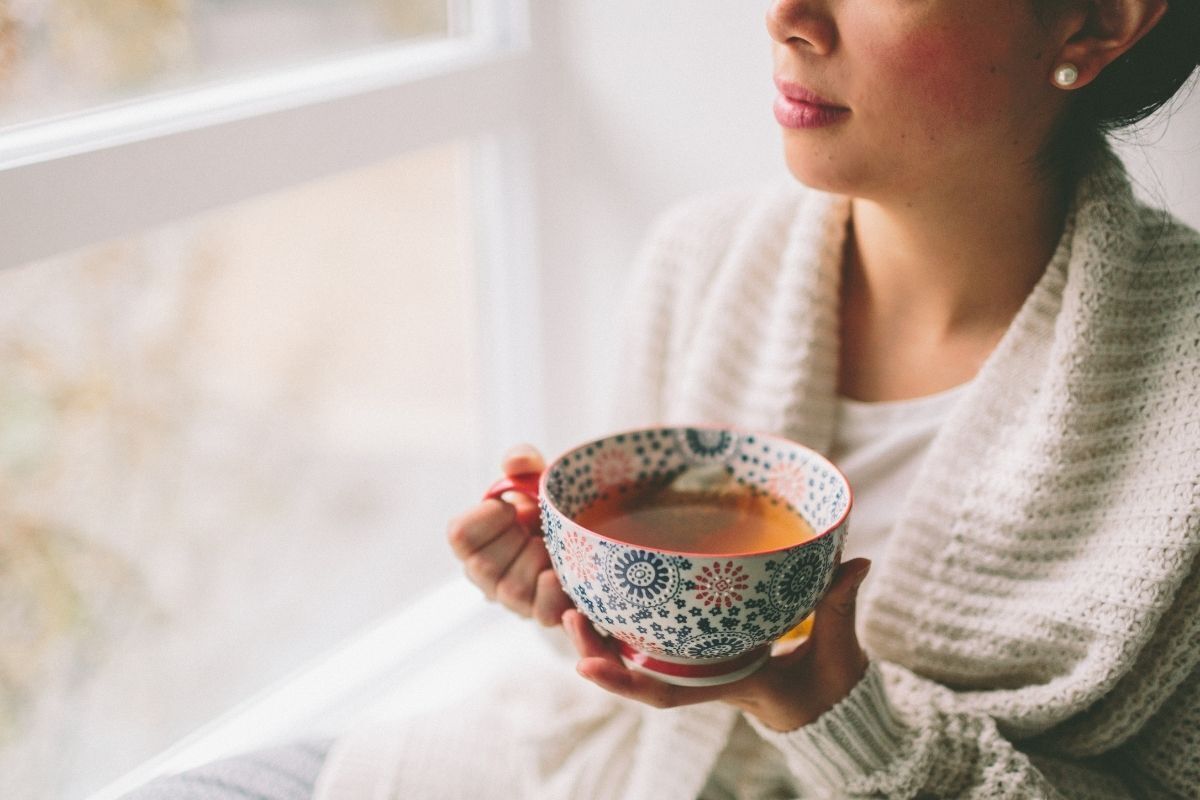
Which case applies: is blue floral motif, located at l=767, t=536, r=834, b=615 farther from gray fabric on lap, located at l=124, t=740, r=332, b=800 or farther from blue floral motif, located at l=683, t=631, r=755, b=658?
gray fabric on lap, located at l=124, t=740, r=332, b=800

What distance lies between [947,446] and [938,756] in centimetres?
23

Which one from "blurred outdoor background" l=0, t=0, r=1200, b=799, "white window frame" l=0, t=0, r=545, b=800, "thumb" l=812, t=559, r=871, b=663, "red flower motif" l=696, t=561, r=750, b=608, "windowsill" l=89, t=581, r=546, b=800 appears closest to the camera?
"red flower motif" l=696, t=561, r=750, b=608

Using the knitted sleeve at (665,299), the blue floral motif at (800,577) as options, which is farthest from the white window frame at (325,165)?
the blue floral motif at (800,577)

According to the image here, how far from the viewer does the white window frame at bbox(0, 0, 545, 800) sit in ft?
2.73

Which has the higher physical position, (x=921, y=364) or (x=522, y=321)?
(x=921, y=364)

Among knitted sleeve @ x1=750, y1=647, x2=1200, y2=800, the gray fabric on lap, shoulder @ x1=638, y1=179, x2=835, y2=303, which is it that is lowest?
the gray fabric on lap

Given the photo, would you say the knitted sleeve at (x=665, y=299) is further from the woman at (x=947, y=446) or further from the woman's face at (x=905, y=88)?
the woman's face at (x=905, y=88)

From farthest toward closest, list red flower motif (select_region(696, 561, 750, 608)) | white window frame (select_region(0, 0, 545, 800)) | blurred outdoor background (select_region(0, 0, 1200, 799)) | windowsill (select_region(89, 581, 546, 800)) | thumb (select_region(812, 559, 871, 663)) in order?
windowsill (select_region(89, 581, 546, 800)) → blurred outdoor background (select_region(0, 0, 1200, 799)) → white window frame (select_region(0, 0, 545, 800)) → thumb (select_region(812, 559, 871, 663)) → red flower motif (select_region(696, 561, 750, 608))

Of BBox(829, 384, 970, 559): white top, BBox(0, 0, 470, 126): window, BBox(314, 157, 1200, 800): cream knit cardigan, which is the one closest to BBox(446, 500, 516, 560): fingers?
BBox(314, 157, 1200, 800): cream knit cardigan

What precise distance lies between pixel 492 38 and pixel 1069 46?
0.65 meters

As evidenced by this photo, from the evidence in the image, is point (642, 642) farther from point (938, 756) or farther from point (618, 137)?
point (618, 137)

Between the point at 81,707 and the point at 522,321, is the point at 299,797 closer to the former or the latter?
the point at 81,707

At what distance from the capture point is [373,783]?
0.87m

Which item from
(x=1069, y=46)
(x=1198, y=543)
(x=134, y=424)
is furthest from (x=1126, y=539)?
(x=134, y=424)
